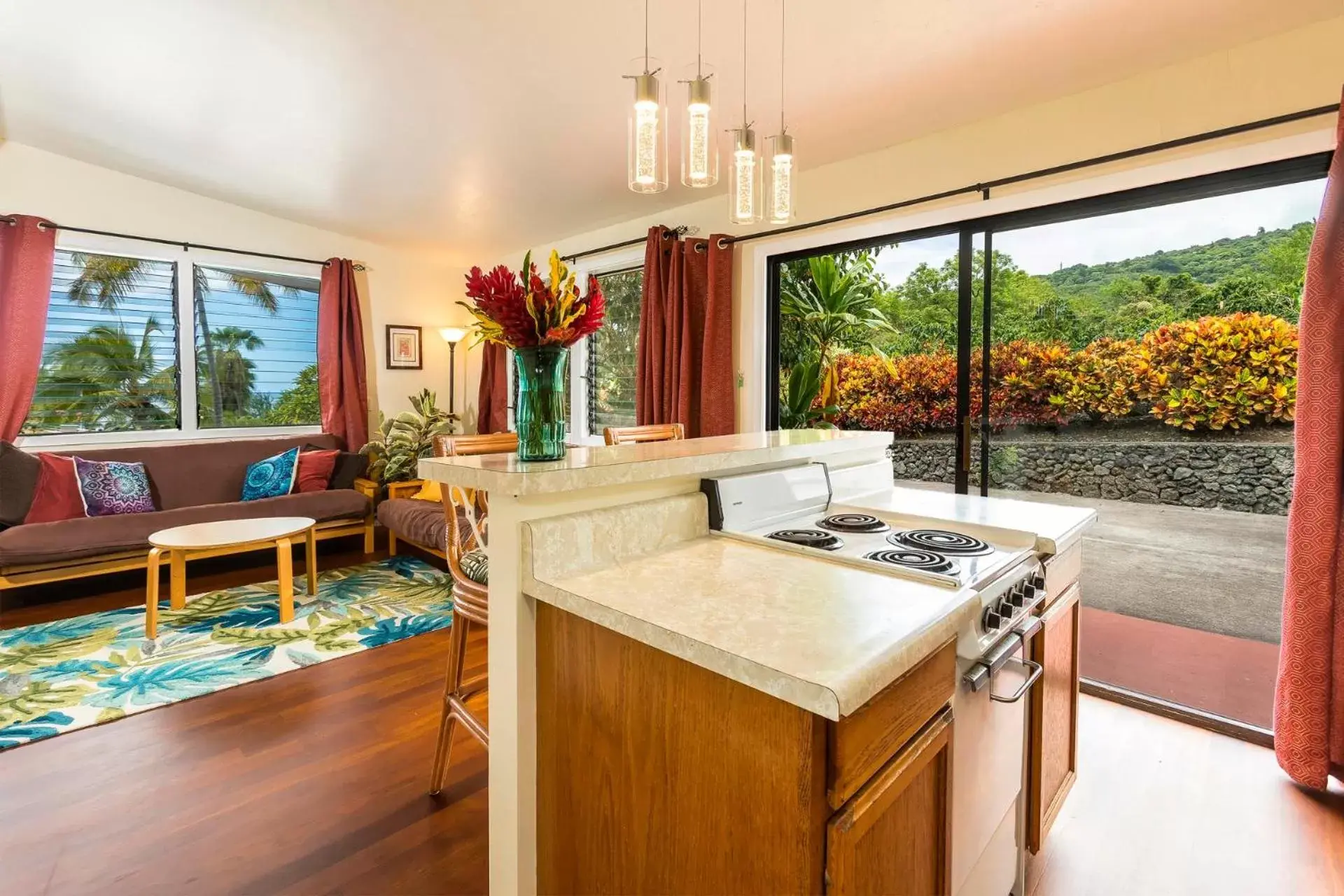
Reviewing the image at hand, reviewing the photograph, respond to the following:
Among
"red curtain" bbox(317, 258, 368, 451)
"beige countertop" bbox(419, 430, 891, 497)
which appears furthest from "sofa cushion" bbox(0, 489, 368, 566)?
"beige countertop" bbox(419, 430, 891, 497)

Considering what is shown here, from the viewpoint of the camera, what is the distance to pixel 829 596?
1.04 meters

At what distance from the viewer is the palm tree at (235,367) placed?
4.54 meters

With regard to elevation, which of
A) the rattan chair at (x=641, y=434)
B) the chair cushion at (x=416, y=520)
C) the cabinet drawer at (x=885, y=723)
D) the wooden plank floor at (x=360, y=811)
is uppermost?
the rattan chair at (x=641, y=434)

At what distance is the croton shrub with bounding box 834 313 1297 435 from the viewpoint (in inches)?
83.4

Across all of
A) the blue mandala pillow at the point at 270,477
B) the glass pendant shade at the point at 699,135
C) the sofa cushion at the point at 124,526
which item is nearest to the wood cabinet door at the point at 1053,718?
the glass pendant shade at the point at 699,135

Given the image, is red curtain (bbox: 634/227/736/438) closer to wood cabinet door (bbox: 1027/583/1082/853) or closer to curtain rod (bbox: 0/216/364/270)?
wood cabinet door (bbox: 1027/583/1082/853)

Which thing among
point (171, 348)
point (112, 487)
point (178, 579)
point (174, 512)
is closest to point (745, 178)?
point (178, 579)

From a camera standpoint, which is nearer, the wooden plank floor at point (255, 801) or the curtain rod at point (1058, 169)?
the wooden plank floor at point (255, 801)

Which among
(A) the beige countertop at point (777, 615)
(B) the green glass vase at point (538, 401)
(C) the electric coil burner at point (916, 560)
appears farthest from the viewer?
(B) the green glass vase at point (538, 401)

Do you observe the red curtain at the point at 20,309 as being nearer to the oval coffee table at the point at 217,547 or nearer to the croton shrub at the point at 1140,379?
the oval coffee table at the point at 217,547

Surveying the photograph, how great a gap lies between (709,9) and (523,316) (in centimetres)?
150

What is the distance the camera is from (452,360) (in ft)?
18.5

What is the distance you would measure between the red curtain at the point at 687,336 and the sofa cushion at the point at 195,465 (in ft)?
9.32

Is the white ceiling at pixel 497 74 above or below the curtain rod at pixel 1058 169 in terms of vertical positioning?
above
